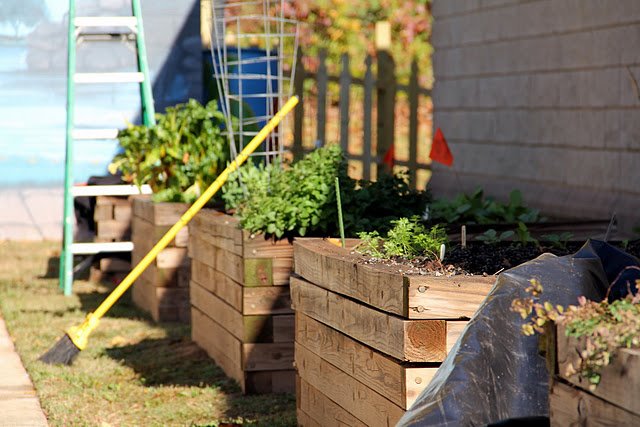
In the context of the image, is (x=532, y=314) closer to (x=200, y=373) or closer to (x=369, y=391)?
(x=369, y=391)

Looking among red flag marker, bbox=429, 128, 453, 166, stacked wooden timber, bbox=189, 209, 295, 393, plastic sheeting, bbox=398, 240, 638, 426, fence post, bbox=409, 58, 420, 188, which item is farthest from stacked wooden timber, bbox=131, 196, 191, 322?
plastic sheeting, bbox=398, 240, 638, 426

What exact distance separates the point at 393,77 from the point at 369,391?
6.65m

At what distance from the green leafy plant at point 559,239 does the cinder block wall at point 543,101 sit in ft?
3.74

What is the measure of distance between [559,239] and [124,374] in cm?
241

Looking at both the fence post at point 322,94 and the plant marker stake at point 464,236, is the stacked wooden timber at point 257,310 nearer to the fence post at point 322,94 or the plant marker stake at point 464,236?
the plant marker stake at point 464,236

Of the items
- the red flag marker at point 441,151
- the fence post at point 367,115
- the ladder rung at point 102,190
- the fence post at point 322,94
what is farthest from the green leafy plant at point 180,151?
the fence post at point 322,94

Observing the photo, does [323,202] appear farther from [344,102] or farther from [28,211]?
[28,211]

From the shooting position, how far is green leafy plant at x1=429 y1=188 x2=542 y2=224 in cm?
573

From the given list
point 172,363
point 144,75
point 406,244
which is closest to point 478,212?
point 172,363

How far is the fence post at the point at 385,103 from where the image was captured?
1015 cm

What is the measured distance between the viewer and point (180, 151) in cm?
729

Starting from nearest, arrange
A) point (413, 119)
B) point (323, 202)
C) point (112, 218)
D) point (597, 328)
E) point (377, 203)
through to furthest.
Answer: point (597, 328) → point (323, 202) → point (377, 203) → point (112, 218) → point (413, 119)

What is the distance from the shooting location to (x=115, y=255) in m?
8.85

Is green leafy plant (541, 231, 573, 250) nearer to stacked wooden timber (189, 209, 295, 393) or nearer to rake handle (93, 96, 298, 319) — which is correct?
stacked wooden timber (189, 209, 295, 393)
